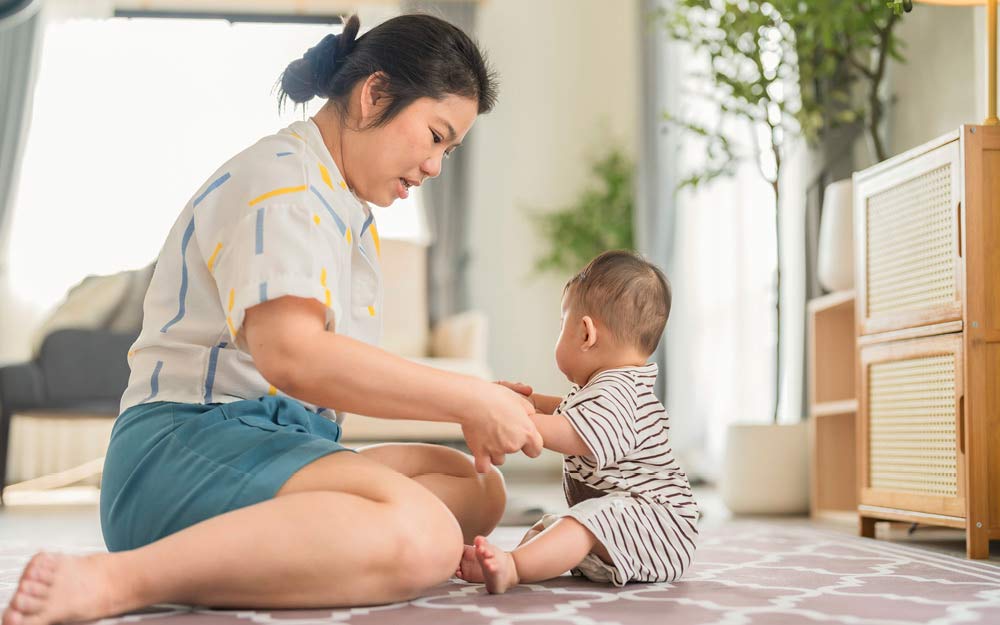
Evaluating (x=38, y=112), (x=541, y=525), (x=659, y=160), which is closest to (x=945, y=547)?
(x=541, y=525)

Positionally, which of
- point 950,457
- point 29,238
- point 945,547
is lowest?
point 945,547

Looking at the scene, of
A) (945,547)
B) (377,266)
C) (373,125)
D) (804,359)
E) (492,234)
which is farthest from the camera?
(492,234)

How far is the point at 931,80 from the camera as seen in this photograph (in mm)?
3012

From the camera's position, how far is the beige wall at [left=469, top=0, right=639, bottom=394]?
6.03 meters

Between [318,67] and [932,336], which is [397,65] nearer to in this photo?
[318,67]

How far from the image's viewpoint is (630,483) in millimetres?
1640

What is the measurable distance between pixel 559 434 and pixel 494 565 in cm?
21

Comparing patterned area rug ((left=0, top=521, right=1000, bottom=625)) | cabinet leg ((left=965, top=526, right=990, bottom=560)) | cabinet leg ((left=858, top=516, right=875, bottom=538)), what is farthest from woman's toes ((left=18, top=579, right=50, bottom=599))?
cabinet leg ((left=858, top=516, right=875, bottom=538))

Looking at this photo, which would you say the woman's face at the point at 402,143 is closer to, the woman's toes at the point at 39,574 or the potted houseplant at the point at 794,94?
the woman's toes at the point at 39,574

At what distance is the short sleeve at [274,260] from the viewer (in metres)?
1.24

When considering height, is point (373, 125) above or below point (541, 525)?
above

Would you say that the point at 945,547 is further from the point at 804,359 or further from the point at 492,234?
the point at 492,234

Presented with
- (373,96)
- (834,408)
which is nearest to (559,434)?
(373,96)

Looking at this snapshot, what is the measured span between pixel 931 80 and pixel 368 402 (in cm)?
236
